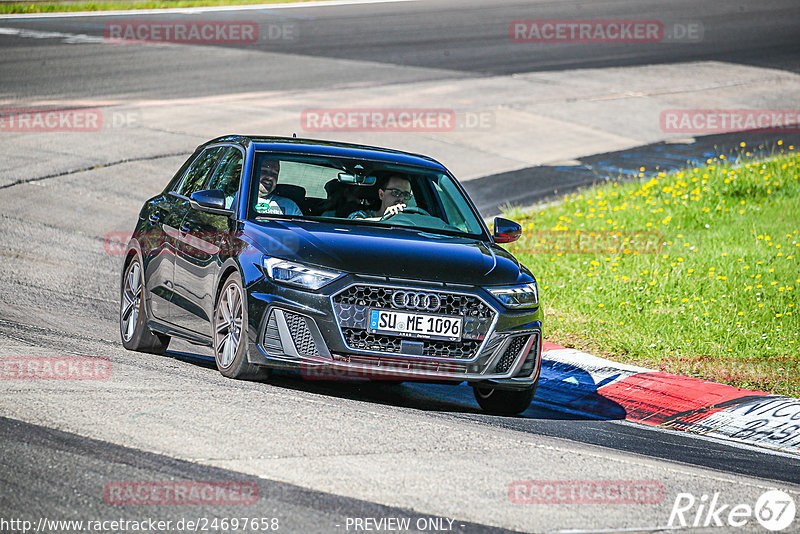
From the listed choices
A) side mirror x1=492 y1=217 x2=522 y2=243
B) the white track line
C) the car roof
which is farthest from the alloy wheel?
the white track line

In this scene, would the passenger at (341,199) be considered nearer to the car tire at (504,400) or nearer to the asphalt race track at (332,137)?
the asphalt race track at (332,137)

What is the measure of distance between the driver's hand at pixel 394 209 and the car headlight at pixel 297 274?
1.41m

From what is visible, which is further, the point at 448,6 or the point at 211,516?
the point at 448,6

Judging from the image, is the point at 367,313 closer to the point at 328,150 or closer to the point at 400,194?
the point at 400,194

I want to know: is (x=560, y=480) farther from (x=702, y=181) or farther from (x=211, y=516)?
(x=702, y=181)

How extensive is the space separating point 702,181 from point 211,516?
43.0 ft

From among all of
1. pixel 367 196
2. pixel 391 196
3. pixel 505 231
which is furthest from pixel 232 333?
pixel 505 231

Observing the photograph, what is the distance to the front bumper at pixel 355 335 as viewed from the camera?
7.25 metres

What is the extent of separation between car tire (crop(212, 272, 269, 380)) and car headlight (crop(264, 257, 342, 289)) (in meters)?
0.27

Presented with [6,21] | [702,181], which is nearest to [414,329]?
[702,181]

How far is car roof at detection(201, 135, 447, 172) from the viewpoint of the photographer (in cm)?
875

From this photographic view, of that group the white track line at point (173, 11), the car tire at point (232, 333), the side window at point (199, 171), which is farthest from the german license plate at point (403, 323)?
the white track line at point (173, 11)

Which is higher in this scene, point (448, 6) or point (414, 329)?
point (448, 6)

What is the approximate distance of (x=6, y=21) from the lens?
30.9m
